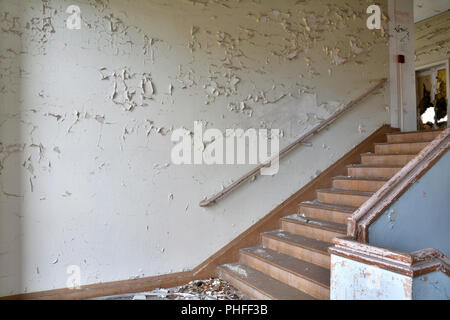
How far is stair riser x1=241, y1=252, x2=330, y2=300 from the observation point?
2.30 metres

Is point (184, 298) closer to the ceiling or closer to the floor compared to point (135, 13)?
closer to the floor

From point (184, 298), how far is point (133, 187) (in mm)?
1022

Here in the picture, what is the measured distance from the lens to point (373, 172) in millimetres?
3492

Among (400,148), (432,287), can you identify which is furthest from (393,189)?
(400,148)

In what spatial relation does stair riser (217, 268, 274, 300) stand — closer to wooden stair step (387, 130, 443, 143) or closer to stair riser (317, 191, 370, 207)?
stair riser (317, 191, 370, 207)

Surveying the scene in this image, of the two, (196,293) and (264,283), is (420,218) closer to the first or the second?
(264,283)

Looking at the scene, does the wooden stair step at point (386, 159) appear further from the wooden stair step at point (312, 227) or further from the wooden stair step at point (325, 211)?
the wooden stair step at point (312, 227)

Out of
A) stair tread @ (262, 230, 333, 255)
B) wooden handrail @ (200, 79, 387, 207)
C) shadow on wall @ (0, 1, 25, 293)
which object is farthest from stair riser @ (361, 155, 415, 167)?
shadow on wall @ (0, 1, 25, 293)

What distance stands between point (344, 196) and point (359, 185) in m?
0.26

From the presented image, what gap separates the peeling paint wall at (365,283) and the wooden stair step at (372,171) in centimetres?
191

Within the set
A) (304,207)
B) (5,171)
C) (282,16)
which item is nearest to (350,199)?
(304,207)

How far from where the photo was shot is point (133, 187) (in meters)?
2.73
